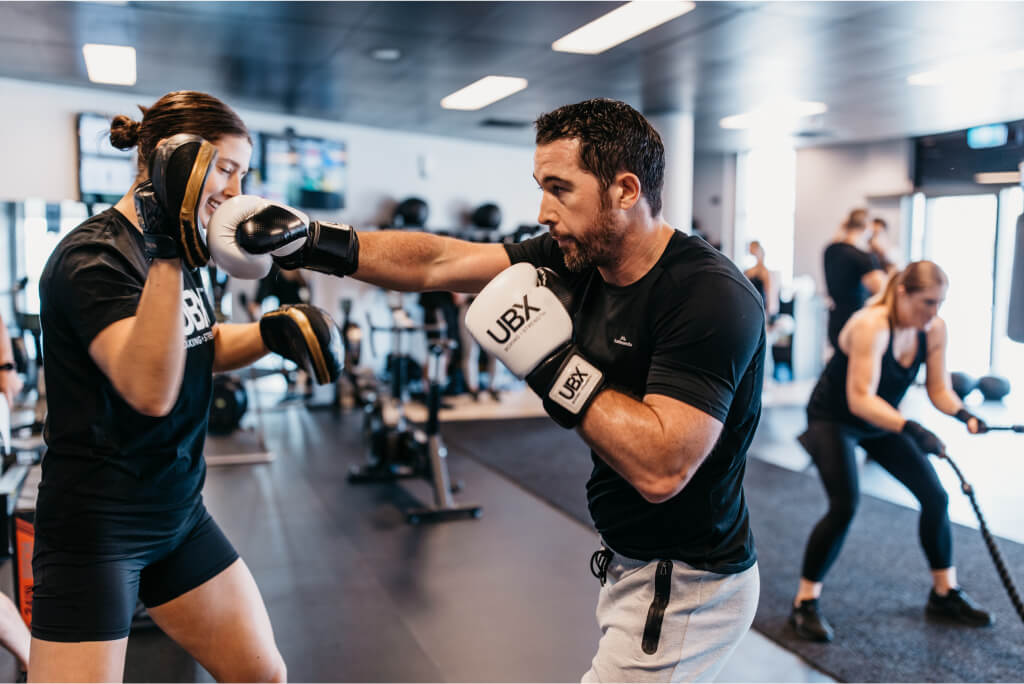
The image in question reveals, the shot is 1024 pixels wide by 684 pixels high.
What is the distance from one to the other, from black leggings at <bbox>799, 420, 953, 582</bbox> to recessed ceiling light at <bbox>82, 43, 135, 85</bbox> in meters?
4.96

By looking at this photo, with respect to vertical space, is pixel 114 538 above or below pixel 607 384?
below

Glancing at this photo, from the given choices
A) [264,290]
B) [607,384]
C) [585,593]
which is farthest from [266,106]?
[607,384]

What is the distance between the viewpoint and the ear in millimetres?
1280

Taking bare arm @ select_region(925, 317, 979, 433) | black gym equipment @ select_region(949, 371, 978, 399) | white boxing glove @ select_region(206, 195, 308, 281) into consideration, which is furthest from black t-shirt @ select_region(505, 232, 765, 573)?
black gym equipment @ select_region(949, 371, 978, 399)

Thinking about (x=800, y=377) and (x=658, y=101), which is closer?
(x=658, y=101)

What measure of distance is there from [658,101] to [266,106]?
141 inches

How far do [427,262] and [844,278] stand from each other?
Answer: 4.44 metres

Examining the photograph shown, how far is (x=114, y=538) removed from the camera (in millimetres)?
1377

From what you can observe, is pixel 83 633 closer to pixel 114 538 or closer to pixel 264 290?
pixel 114 538

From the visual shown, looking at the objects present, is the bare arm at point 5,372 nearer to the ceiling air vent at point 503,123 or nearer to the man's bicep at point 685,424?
the man's bicep at point 685,424

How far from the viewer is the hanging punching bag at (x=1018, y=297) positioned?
6.03 feet

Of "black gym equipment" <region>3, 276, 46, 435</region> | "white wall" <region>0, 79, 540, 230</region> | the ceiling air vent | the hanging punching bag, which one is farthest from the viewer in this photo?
the ceiling air vent

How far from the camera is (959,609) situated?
2.80m

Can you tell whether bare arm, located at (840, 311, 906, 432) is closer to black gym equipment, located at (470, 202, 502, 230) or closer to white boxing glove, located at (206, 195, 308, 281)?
white boxing glove, located at (206, 195, 308, 281)
